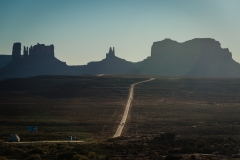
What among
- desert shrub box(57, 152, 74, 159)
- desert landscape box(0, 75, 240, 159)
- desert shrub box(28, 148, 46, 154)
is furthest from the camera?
desert landscape box(0, 75, 240, 159)

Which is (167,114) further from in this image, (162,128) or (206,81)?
(206,81)

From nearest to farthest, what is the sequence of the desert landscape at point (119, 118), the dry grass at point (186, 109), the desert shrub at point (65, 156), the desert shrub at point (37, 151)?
1. the desert shrub at point (65, 156)
2. the desert shrub at point (37, 151)
3. the desert landscape at point (119, 118)
4. the dry grass at point (186, 109)

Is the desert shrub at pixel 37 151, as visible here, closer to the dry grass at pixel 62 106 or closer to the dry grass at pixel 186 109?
the dry grass at pixel 62 106

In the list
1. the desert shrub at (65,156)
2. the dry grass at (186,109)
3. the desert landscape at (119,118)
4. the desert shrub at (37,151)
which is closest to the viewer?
the desert shrub at (65,156)

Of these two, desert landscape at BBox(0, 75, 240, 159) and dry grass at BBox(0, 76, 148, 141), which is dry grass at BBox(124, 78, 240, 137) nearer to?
desert landscape at BBox(0, 75, 240, 159)

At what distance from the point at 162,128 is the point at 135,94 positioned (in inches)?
1767

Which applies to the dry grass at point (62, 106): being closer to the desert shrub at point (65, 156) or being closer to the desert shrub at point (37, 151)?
the desert shrub at point (37, 151)

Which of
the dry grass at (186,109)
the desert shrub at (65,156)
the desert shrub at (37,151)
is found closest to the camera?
the desert shrub at (65,156)

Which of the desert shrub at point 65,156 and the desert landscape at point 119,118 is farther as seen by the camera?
the desert landscape at point 119,118

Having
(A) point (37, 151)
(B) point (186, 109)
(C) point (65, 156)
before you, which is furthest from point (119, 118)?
(C) point (65, 156)

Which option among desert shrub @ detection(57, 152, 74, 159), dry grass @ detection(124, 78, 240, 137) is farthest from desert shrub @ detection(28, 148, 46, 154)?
dry grass @ detection(124, 78, 240, 137)

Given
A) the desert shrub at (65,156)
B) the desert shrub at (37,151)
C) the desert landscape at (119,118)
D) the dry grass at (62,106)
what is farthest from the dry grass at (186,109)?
the desert shrub at (65,156)

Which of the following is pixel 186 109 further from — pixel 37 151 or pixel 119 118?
pixel 37 151

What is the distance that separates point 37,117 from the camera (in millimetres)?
60156
